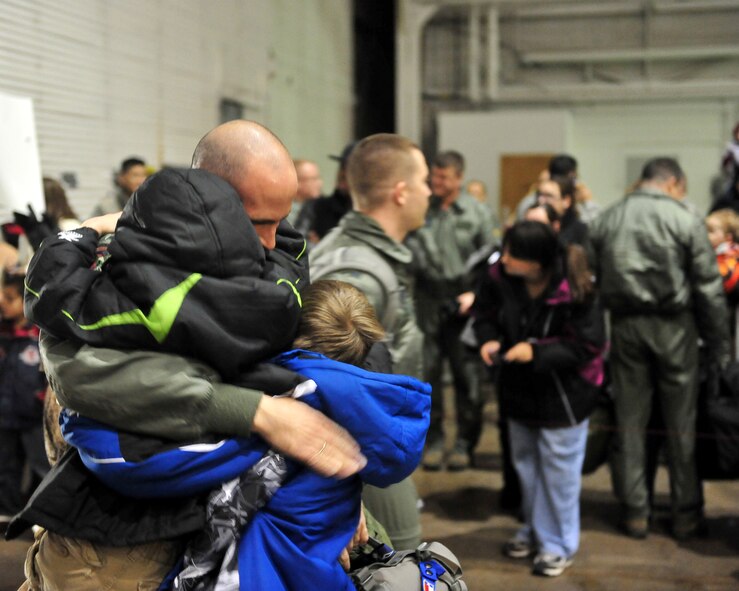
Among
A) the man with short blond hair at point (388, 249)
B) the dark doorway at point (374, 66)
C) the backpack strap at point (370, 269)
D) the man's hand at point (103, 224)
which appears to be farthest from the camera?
the dark doorway at point (374, 66)

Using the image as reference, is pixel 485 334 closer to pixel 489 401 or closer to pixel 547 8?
pixel 489 401

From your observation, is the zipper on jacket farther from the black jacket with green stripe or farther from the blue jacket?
the black jacket with green stripe

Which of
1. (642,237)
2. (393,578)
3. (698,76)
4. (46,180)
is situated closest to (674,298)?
(642,237)

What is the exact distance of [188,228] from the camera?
4.46 feet

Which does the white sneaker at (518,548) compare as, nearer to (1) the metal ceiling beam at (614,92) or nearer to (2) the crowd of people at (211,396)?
(2) the crowd of people at (211,396)

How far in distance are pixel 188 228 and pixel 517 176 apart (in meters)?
9.06

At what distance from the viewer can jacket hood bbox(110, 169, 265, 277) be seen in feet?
4.46

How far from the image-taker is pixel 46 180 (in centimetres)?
425

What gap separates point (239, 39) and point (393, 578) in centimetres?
663

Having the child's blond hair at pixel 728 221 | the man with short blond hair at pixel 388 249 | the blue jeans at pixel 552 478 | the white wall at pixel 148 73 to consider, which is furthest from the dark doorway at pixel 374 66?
the man with short blond hair at pixel 388 249

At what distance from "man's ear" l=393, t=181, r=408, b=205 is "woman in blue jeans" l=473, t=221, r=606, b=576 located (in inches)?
34.7

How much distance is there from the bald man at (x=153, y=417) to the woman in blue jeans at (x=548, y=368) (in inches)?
86.4

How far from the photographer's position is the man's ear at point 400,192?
2.86 m

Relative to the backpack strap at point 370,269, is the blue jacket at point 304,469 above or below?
below
